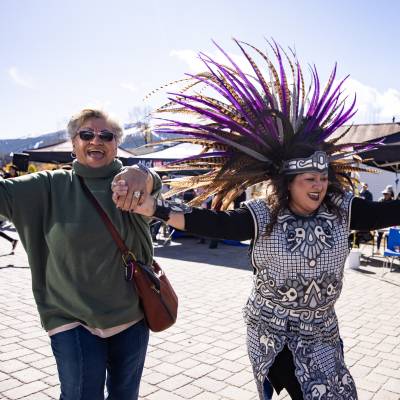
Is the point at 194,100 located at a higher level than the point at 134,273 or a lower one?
higher

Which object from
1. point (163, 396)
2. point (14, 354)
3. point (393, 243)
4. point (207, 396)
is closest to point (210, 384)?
point (207, 396)

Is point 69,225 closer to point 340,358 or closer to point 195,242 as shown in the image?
point 340,358

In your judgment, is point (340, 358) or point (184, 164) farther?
point (184, 164)

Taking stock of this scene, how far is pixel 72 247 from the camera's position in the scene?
6.44 ft

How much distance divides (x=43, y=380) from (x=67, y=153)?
9934mm

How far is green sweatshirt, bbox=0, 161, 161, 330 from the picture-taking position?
1.96 meters

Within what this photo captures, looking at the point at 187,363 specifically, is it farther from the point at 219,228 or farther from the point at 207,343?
the point at 219,228

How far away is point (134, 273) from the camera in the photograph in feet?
6.58

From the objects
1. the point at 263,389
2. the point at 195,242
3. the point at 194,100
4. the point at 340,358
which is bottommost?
the point at 195,242

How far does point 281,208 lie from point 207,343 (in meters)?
2.55

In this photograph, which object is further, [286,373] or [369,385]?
[369,385]

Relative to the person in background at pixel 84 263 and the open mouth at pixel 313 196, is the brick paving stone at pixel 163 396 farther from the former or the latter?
the open mouth at pixel 313 196

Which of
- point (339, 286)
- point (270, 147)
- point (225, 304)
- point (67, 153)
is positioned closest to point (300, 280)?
point (339, 286)

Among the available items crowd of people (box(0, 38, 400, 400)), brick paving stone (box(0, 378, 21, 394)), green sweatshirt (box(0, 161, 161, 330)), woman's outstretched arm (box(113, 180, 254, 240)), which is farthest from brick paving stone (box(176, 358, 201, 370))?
woman's outstretched arm (box(113, 180, 254, 240))
